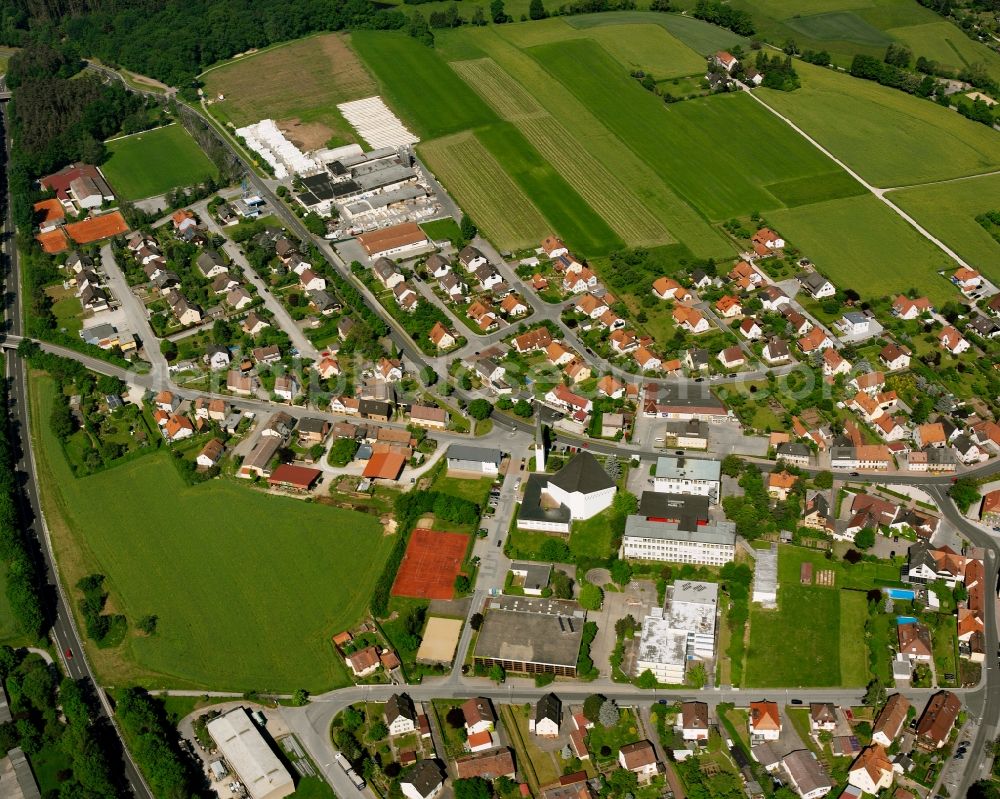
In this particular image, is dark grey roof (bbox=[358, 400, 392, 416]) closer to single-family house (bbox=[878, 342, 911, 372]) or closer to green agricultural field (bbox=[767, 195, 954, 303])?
single-family house (bbox=[878, 342, 911, 372])

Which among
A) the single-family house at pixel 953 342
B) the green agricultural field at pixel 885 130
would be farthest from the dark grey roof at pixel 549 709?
the green agricultural field at pixel 885 130

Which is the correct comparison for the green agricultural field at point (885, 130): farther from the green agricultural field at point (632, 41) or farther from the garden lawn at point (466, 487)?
the garden lawn at point (466, 487)

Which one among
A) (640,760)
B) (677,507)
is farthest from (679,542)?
(640,760)

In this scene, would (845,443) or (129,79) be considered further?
(129,79)

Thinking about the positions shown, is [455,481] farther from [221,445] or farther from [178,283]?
[178,283]

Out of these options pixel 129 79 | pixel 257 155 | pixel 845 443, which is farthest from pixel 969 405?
pixel 129 79

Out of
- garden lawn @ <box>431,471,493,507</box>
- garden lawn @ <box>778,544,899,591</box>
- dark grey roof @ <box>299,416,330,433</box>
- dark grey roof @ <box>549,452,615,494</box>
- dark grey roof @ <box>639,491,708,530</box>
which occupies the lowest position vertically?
garden lawn @ <box>431,471,493,507</box>

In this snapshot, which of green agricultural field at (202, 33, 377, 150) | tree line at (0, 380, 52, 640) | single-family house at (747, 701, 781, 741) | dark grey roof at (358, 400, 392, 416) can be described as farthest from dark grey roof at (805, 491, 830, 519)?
green agricultural field at (202, 33, 377, 150)
